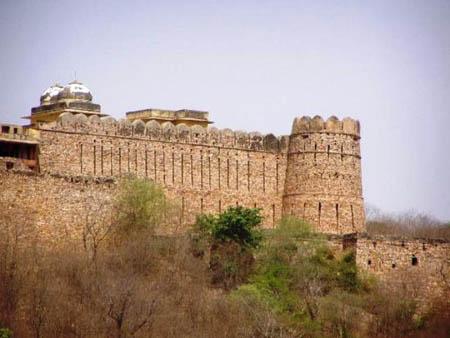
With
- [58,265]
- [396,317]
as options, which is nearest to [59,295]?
[58,265]

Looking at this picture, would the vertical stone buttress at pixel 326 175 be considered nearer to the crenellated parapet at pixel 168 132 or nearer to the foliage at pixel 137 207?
the crenellated parapet at pixel 168 132

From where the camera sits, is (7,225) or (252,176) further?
(252,176)

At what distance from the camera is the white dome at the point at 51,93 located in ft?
225

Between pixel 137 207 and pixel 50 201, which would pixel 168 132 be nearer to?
pixel 137 207

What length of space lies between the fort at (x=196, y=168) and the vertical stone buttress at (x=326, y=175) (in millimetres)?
32

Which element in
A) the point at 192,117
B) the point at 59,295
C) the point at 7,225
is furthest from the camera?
the point at 192,117

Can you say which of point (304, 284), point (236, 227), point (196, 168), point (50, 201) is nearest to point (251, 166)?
point (196, 168)

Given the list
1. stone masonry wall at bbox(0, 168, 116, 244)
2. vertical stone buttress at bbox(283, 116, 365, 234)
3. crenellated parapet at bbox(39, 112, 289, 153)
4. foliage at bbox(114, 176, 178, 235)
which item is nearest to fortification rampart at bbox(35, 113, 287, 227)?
crenellated parapet at bbox(39, 112, 289, 153)

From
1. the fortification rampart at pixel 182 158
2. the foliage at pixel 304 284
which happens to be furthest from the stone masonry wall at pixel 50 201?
the foliage at pixel 304 284

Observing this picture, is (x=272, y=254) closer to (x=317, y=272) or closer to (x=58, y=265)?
(x=317, y=272)

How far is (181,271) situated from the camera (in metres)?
59.9

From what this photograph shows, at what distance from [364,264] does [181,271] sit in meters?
5.82

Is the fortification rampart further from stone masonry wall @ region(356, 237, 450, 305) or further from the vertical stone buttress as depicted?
stone masonry wall @ region(356, 237, 450, 305)

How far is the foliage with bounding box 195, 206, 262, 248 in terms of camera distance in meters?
61.3
